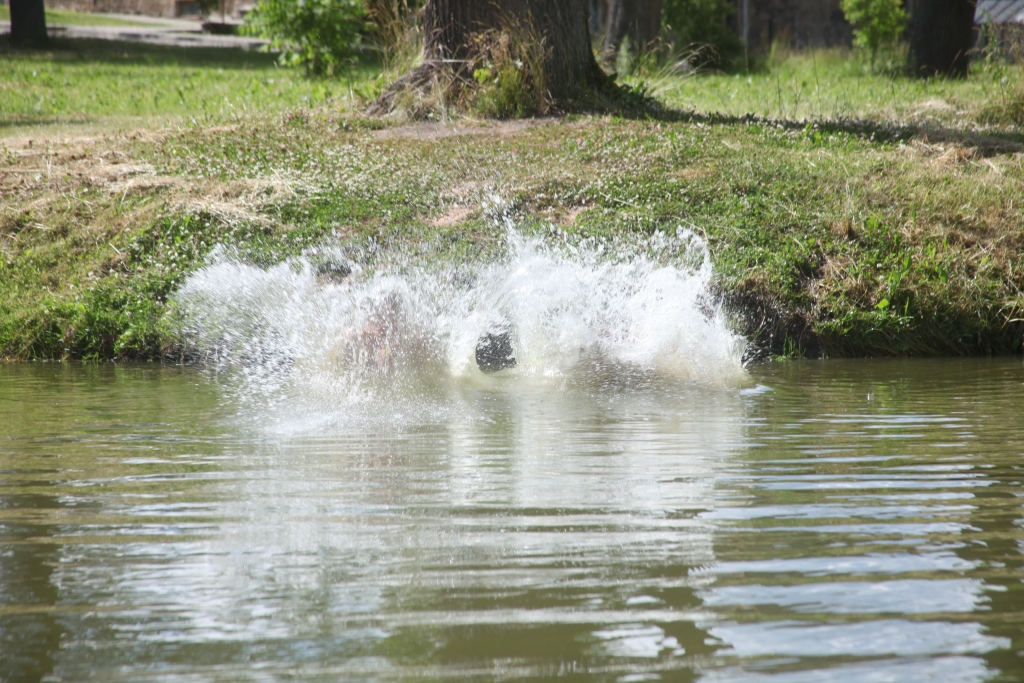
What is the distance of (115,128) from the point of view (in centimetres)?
1133

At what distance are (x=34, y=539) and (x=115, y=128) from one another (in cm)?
923

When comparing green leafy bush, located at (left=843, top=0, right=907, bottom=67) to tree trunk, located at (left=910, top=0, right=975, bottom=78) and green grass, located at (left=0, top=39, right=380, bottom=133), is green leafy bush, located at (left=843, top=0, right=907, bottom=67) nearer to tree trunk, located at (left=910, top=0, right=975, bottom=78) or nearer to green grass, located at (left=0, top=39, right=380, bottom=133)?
tree trunk, located at (left=910, top=0, right=975, bottom=78)

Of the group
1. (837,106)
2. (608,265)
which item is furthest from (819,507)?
(837,106)

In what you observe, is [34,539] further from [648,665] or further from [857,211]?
[857,211]

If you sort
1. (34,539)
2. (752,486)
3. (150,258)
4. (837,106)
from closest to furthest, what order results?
(34,539) → (752,486) → (150,258) → (837,106)

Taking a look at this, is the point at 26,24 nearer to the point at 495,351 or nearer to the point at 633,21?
the point at 633,21

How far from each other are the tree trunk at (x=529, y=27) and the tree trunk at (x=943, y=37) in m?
6.02

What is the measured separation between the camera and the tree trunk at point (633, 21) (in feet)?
52.0

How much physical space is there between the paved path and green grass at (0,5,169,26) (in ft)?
2.49

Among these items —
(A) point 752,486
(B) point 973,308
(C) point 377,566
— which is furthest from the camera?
(B) point 973,308

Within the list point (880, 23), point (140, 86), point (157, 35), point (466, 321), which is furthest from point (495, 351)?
point (157, 35)

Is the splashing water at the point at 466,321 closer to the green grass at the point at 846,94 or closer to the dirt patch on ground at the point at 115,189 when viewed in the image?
the dirt patch on ground at the point at 115,189

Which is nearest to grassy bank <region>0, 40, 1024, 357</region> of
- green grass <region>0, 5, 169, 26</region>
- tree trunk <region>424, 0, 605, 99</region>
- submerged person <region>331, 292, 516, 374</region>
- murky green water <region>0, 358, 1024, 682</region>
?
tree trunk <region>424, 0, 605, 99</region>

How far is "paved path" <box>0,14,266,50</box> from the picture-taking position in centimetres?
2202
